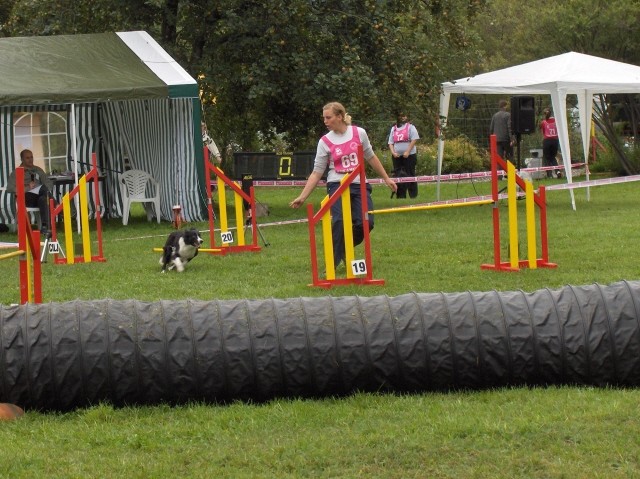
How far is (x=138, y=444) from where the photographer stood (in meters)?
5.57

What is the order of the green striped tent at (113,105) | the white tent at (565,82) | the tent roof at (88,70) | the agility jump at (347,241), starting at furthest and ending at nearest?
the white tent at (565,82) → the green striped tent at (113,105) → the tent roof at (88,70) → the agility jump at (347,241)

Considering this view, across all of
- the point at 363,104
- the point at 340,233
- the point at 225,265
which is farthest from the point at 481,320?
the point at 363,104

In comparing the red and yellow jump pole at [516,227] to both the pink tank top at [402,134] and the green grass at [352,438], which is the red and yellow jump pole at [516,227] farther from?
the pink tank top at [402,134]

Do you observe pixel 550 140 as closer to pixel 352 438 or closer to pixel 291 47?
pixel 291 47

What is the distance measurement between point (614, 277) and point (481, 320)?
4.56 metres

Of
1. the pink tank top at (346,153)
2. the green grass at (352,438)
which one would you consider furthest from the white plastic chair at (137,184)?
the green grass at (352,438)

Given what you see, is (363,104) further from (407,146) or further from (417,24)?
(407,146)

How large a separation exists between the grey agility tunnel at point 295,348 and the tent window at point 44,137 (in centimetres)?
1379

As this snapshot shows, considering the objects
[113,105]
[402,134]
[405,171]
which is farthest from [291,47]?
[405,171]

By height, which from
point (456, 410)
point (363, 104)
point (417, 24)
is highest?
point (417, 24)

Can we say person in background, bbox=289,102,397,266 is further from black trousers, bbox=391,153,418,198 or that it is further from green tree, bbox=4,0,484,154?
black trousers, bbox=391,153,418,198

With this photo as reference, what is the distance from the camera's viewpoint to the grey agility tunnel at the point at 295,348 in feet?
20.6

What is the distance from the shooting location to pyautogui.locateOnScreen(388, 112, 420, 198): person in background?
22.7 meters

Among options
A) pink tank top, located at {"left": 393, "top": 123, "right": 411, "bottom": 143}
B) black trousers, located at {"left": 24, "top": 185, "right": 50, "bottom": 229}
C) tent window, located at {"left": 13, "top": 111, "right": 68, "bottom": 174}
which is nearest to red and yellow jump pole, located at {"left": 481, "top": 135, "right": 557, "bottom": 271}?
black trousers, located at {"left": 24, "top": 185, "right": 50, "bottom": 229}
